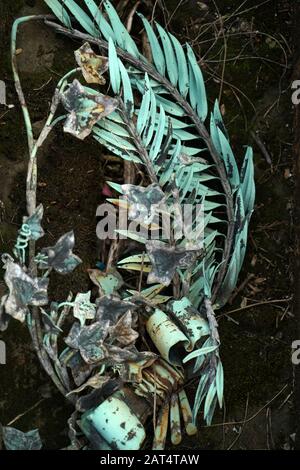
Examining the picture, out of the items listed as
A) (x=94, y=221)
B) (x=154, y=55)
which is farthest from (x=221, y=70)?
(x=94, y=221)

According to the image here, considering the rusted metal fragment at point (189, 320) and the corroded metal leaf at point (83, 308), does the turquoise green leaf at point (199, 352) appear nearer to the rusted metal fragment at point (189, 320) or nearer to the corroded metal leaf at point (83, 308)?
the rusted metal fragment at point (189, 320)

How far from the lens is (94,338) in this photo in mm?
1632

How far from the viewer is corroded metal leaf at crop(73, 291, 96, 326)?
65.0 inches

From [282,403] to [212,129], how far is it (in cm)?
67

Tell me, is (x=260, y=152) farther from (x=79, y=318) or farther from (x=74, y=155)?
(x=79, y=318)

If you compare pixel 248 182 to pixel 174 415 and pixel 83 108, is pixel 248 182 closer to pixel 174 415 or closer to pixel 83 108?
pixel 83 108

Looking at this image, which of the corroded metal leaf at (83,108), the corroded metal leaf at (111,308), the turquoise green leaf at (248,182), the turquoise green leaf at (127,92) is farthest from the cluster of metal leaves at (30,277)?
the turquoise green leaf at (248,182)

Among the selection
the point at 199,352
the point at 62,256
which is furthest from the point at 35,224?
the point at 199,352

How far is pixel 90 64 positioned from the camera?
173 cm

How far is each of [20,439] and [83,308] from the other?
32 cm

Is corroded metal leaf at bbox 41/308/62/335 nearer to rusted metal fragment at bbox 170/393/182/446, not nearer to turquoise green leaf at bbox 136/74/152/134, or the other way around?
rusted metal fragment at bbox 170/393/182/446

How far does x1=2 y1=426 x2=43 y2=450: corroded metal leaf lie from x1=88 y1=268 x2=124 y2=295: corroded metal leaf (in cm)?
Answer: 34

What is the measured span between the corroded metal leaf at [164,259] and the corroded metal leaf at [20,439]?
427mm

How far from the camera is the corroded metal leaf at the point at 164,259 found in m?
1.64
